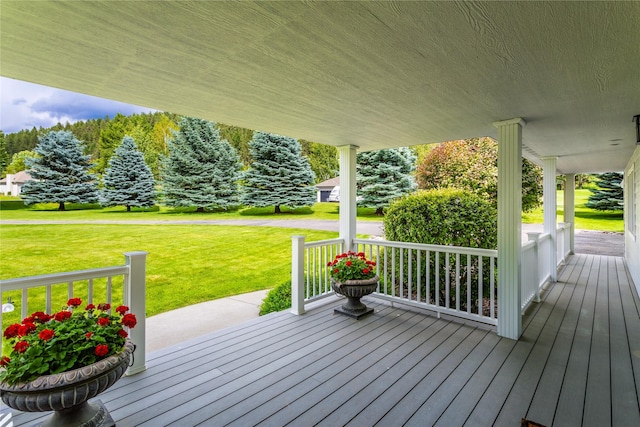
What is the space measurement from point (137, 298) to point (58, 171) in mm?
15672

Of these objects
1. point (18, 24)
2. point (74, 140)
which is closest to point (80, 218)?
point (74, 140)

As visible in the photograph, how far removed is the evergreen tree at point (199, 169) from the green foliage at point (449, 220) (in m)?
12.7

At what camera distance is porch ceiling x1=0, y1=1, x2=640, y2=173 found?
151 cm

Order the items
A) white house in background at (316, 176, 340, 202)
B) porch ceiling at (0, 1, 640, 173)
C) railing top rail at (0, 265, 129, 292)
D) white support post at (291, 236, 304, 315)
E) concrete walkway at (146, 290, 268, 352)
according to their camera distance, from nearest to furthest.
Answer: porch ceiling at (0, 1, 640, 173) → railing top rail at (0, 265, 129, 292) → white support post at (291, 236, 304, 315) → concrete walkway at (146, 290, 268, 352) → white house in background at (316, 176, 340, 202)

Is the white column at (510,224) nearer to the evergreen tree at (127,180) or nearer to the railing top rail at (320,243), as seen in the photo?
the railing top rail at (320,243)

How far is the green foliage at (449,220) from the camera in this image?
4.79 meters

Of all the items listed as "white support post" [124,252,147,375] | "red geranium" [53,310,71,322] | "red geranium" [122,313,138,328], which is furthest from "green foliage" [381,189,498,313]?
"red geranium" [53,310,71,322]

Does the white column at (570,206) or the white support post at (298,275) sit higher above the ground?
the white column at (570,206)

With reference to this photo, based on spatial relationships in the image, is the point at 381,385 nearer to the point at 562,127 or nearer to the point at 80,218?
the point at 562,127

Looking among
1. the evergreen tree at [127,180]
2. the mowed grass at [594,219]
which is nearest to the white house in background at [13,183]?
the evergreen tree at [127,180]

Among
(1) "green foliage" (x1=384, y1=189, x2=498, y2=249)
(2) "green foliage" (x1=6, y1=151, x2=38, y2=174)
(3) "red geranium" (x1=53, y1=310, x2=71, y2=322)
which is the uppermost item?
(2) "green foliage" (x1=6, y1=151, x2=38, y2=174)

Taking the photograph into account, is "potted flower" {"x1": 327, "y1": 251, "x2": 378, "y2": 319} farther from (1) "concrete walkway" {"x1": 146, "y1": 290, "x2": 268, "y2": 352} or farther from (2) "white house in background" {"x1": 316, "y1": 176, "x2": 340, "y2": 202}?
(2) "white house in background" {"x1": 316, "y1": 176, "x2": 340, "y2": 202}

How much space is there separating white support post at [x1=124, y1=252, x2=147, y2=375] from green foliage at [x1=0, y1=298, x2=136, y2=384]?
0.56 metres

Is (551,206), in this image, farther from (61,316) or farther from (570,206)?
(61,316)
